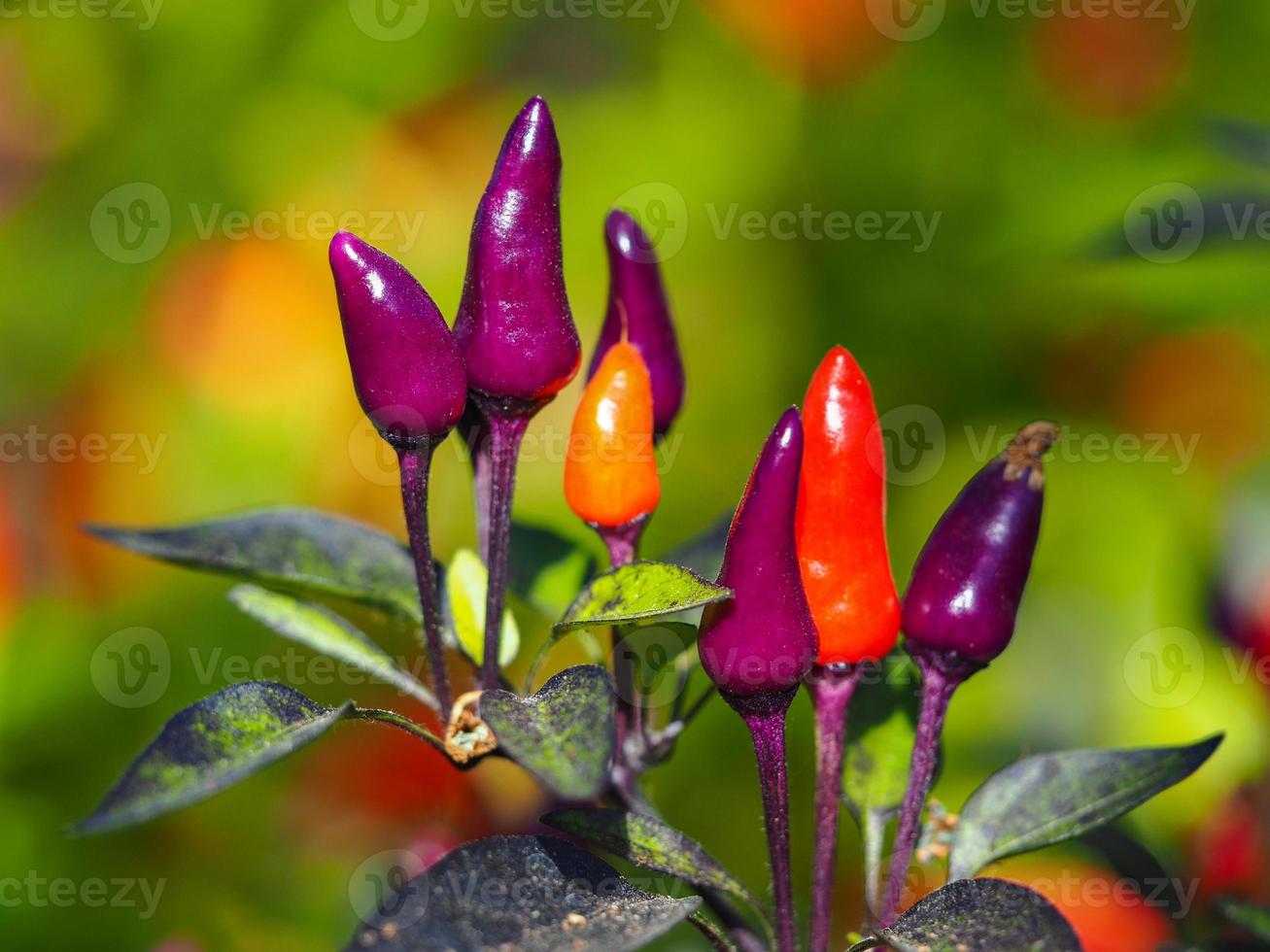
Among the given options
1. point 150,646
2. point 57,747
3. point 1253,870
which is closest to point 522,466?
point 150,646

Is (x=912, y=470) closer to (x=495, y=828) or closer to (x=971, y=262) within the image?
(x=971, y=262)
